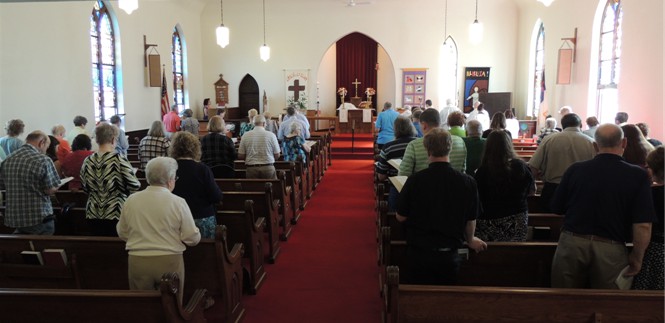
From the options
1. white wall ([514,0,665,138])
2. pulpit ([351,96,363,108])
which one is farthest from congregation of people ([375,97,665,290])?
pulpit ([351,96,363,108])

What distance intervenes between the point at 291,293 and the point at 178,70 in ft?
38.2

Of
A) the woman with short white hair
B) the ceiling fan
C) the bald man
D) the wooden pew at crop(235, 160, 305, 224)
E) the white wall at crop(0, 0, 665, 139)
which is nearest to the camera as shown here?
the bald man

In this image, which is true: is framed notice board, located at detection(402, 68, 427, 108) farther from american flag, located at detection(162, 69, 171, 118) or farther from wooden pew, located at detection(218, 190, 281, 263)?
wooden pew, located at detection(218, 190, 281, 263)

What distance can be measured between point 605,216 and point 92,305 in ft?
8.31

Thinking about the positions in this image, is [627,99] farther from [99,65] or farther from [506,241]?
[99,65]

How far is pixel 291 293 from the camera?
4.07m

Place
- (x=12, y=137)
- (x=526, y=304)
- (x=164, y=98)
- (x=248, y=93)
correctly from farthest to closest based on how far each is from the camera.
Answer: (x=248, y=93)
(x=164, y=98)
(x=12, y=137)
(x=526, y=304)

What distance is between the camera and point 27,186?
12.0ft

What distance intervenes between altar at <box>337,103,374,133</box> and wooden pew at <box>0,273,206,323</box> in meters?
12.1

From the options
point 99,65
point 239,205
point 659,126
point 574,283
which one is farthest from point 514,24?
point 574,283

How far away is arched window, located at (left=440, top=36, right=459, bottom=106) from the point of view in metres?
14.9

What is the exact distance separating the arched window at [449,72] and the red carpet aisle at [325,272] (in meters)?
8.74

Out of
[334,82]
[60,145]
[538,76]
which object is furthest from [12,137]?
[334,82]

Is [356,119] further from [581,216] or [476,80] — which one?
[581,216]
